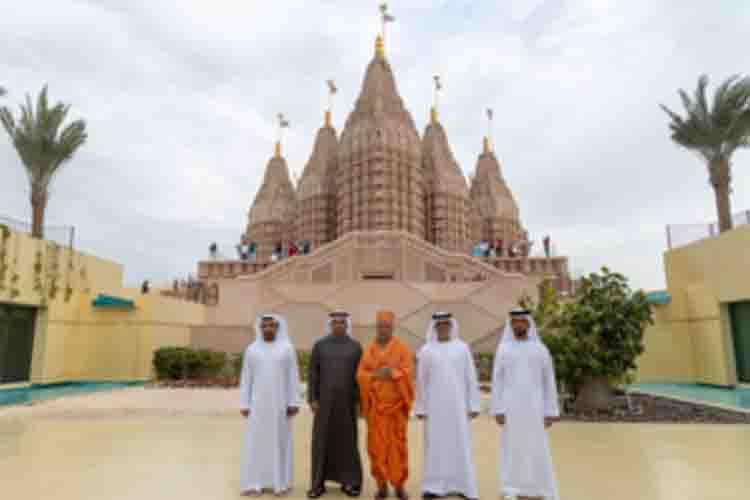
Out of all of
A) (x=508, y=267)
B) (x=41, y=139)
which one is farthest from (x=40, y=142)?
(x=508, y=267)

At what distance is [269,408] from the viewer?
4.16m

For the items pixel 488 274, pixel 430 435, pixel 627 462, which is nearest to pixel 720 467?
pixel 627 462

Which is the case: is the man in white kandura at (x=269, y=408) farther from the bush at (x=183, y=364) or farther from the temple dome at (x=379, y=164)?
the temple dome at (x=379, y=164)

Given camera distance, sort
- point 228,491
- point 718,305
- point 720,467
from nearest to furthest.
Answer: point 228,491
point 720,467
point 718,305

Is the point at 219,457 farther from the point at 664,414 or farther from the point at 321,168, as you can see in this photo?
the point at 321,168

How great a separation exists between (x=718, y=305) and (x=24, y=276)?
16.7 metres

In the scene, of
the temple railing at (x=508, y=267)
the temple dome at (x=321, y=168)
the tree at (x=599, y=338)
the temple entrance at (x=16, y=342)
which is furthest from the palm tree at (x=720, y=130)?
the temple dome at (x=321, y=168)

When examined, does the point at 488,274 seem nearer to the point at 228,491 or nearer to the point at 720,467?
the point at 720,467

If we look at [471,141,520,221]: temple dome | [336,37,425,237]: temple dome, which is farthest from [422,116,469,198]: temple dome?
[471,141,520,221]: temple dome

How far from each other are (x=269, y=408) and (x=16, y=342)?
11.6 meters

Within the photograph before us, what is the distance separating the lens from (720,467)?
15.1 feet

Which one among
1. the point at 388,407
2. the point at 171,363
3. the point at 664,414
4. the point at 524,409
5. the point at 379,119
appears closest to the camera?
the point at 388,407

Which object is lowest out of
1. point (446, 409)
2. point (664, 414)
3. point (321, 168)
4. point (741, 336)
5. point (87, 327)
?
point (664, 414)

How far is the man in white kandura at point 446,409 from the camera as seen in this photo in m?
3.85
